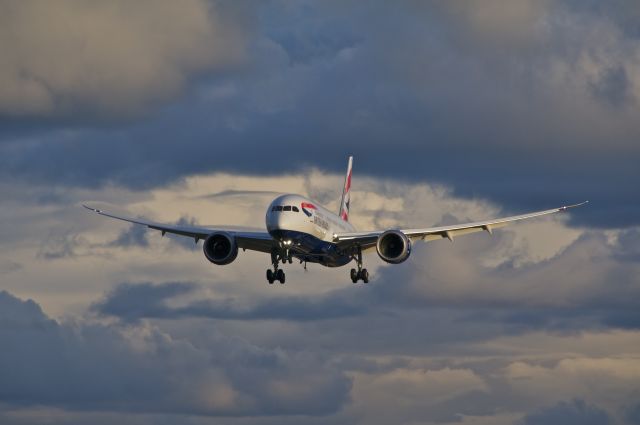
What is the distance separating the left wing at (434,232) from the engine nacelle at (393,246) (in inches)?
33.5

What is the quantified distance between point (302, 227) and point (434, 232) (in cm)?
1415

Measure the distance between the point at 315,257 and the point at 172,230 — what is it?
14277 mm

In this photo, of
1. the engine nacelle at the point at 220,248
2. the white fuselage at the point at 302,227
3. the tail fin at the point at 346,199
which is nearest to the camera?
the white fuselage at the point at 302,227

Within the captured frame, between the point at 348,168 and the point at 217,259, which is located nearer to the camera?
the point at 217,259

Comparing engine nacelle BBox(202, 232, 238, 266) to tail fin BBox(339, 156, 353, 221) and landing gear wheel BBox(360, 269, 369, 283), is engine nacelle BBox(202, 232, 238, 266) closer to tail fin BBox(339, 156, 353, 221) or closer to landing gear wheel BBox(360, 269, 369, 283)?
landing gear wheel BBox(360, 269, 369, 283)

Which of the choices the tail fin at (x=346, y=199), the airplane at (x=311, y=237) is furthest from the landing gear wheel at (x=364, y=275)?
the tail fin at (x=346, y=199)

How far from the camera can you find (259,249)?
124 metres

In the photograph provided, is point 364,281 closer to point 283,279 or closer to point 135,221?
point 283,279

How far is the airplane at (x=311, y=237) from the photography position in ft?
371

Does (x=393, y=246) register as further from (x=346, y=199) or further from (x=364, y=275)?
(x=346, y=199)

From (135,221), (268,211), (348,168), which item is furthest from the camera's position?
(348,168)

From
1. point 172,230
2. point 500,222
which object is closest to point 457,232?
point 500,222

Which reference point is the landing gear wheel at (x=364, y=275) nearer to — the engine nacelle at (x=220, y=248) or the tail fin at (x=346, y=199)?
the engine nacelle at (x=220, y=248)

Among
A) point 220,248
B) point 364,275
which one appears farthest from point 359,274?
point 220,248
